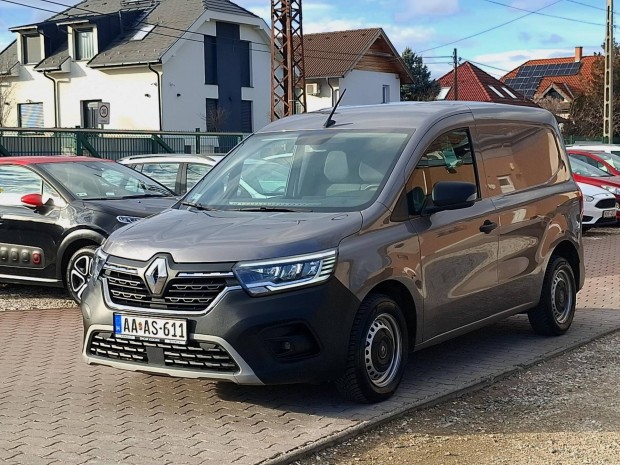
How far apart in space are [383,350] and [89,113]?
138 feet

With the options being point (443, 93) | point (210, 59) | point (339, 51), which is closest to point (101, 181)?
point (210, 59)

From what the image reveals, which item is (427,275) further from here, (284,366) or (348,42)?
(348,42)

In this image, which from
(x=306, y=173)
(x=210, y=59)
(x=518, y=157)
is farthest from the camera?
(x=210, y=59)

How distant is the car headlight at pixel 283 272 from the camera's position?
18.0 feet

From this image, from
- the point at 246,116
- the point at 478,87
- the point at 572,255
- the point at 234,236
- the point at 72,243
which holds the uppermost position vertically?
the point at 478,87

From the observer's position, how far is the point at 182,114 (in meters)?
44.4

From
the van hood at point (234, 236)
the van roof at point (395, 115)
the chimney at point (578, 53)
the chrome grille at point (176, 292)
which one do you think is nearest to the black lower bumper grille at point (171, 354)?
the chrome grille at point (176, 292)

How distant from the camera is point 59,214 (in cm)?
980

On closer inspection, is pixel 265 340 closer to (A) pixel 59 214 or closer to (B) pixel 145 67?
(A) pixel 59 214

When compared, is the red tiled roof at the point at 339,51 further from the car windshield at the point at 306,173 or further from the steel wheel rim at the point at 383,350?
the steel wheel rim at the point at 383,350

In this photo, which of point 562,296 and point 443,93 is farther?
point 443,93

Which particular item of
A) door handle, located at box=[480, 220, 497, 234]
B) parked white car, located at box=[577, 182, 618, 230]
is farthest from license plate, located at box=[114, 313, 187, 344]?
parked white car, located at box=[577, 182, 618, 230]

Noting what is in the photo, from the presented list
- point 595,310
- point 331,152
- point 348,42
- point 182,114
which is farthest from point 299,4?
point 331,152

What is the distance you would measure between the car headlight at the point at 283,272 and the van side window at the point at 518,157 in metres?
2.23
